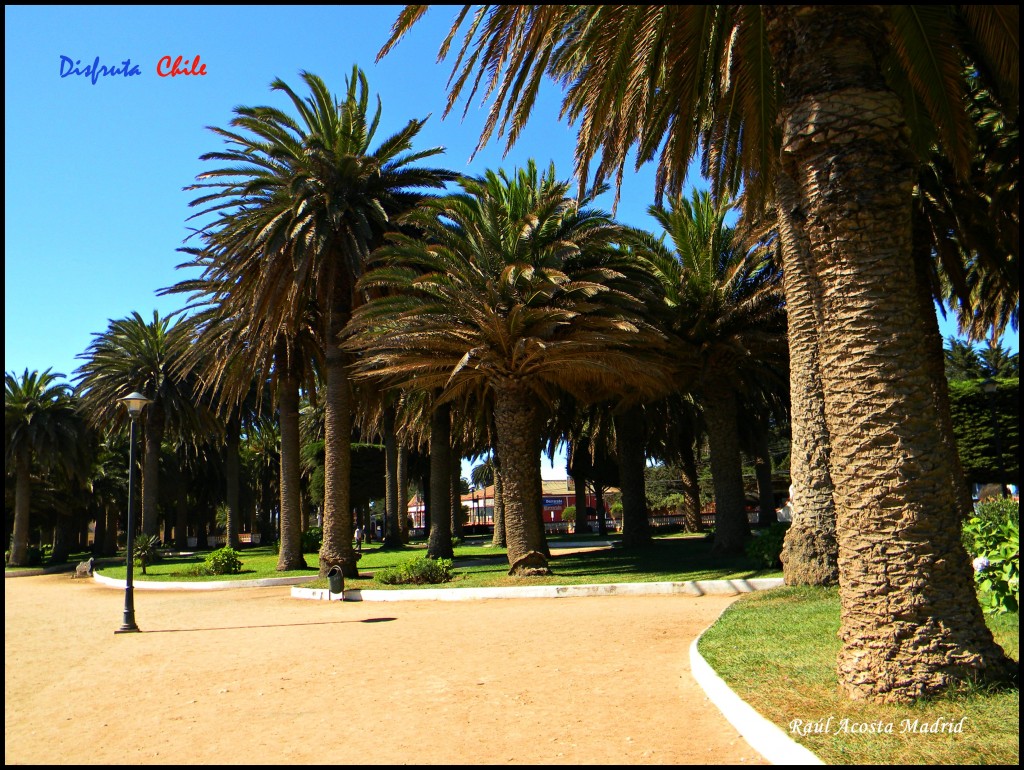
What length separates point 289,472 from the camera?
25312 mm

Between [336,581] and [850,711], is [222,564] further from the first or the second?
[850,711]

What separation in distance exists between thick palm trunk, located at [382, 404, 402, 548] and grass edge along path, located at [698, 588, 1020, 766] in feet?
86.1

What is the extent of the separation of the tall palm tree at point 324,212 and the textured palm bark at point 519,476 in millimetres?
5449

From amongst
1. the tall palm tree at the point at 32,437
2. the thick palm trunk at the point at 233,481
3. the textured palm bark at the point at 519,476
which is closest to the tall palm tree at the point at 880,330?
the textured palm bark at the point at 519,476

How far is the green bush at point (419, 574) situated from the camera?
18375mm

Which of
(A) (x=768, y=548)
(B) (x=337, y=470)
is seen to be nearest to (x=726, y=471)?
(A) (x=768, y=548)

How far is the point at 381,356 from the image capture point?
58.0 feet

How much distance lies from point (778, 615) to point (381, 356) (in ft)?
36.2

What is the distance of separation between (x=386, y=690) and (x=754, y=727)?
13.5 ft

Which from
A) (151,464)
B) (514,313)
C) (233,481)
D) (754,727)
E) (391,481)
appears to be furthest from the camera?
(233,481)

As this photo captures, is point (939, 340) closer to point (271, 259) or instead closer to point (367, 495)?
point (271, 259)

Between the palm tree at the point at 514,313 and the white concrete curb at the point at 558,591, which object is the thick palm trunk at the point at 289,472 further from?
the white concrete curb at the point at 558,591

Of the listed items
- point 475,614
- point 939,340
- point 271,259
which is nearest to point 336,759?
point 475,614

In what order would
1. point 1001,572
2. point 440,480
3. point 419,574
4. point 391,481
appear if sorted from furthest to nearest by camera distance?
point 391,481 < point 440,480 < point 419,574 < point 1001,572
